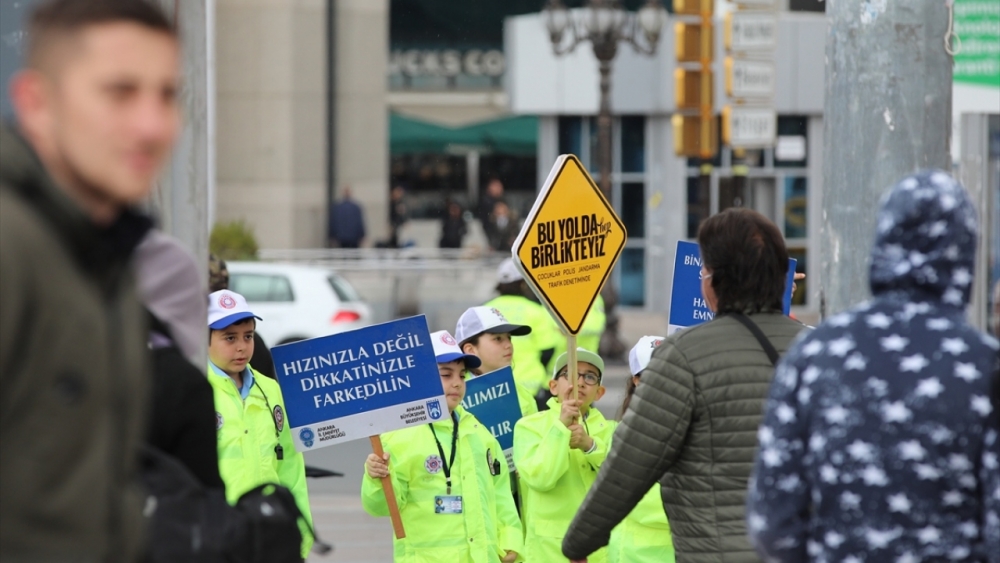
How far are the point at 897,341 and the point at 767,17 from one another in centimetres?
1401

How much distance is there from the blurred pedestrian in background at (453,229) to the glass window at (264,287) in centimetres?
1227

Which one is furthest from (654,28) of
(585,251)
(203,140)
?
(203,140)

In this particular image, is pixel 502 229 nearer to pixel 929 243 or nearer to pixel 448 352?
pixel 448 352

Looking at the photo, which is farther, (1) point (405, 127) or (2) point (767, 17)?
(1) point (405, 127)

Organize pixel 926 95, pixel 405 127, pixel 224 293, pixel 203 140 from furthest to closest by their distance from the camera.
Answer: pixel 405 127 → pixel 224 293 → pixel 926 95 → pixel 203 140

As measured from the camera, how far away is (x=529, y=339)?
9070 mm

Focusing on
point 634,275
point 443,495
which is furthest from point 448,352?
point 634,275

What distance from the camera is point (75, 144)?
80.7 inches

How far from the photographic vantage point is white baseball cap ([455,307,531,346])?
22.7 feet

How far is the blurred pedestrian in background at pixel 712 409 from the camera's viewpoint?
12.5 feet

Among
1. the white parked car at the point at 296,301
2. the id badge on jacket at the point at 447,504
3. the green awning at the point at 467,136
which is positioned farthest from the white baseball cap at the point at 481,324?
the green awning at the point at 467,136

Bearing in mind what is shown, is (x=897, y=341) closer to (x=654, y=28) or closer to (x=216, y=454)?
(x=216, y=454)

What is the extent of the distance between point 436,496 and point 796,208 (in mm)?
23058

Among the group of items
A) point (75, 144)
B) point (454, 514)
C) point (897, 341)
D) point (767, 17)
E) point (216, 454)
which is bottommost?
point (454, 514)
